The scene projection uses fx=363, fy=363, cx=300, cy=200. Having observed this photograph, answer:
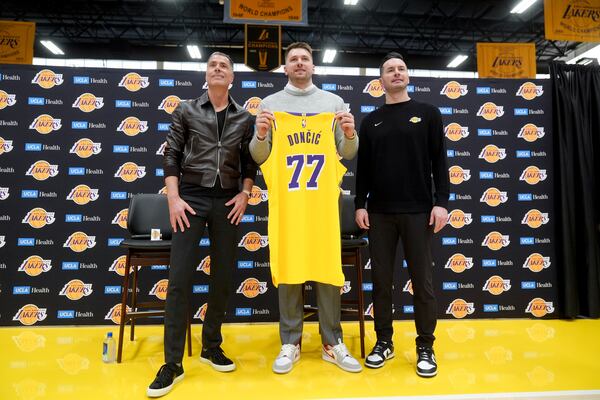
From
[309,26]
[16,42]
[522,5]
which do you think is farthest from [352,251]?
[309,26]

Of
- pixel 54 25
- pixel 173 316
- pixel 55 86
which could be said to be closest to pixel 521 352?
pixel 173 316

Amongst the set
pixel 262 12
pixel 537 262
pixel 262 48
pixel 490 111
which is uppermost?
pixel 262 12

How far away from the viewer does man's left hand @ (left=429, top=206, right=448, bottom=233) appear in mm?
2303

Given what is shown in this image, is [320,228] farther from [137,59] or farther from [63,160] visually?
[137,59]

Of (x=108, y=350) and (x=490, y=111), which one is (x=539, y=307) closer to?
(x=490, y=111)

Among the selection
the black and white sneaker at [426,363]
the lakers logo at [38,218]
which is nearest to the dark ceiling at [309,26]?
the lakers logo at [38,218]

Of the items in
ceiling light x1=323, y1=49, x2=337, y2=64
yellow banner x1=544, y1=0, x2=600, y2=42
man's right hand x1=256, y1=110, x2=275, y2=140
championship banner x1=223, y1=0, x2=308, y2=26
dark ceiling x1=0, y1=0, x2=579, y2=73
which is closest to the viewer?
man's right hand x1=256, y1=110, x2=275, y2=140

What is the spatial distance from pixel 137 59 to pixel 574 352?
9.92 m

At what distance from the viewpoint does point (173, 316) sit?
84.4 inches

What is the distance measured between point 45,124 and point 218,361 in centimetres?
290

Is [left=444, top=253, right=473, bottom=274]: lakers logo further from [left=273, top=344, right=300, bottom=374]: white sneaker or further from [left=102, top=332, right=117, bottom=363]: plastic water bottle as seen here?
[left=102, top=332, right=117, bottom=363]: plastic water bottle

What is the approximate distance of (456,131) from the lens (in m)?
3.79

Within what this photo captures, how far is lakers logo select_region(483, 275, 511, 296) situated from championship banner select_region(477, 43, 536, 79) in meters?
3.60

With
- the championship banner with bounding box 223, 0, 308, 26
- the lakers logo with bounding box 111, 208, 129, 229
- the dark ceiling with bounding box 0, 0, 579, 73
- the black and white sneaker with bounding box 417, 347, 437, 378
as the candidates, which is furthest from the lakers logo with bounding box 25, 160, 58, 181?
the dark ceiling with bounding box 0, 0, 579, 73
